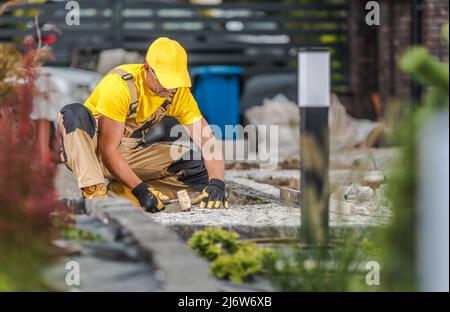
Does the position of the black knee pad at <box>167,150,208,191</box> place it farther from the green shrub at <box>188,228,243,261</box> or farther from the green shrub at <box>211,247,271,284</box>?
the green shrub at <box>211,247,271,284</box>

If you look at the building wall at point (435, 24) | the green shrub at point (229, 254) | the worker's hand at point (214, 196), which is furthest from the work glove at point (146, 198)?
the building wall at point (435, 24)

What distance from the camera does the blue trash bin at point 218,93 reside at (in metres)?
12.0

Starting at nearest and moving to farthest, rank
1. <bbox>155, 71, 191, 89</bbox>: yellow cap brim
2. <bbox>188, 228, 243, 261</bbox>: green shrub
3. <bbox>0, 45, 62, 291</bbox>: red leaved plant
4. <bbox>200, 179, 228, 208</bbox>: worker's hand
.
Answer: <bbox>0, 45, 62, 291</bbox>: red leaved plant, <bbox>188, 228, 243, 261</bbox>: green shrub, <bbox>155, 71, 191, 89</bbox>: yellow cap brim, <bbox>200, 179, 228, 208</bbox>: worker's hand

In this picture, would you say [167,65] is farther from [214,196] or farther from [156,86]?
[214,196]

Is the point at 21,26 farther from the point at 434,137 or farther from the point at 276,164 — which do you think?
the point at 434,137

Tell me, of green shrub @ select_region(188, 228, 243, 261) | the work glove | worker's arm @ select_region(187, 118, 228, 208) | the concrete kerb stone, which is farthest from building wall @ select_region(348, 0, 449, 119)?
green shrub @ select_region(188, 228, 243, 261)

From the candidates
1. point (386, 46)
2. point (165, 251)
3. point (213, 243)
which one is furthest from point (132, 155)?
point (386, 46)

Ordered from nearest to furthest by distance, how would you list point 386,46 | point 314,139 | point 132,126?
point 314,139, point 132,126, point 386,46

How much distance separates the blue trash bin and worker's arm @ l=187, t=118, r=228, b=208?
584 cm

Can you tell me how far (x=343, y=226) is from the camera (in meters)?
3.97

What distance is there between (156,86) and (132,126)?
56 cm

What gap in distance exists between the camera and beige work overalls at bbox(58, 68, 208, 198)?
5.58 metres

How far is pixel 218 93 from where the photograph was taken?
40.0 feet
